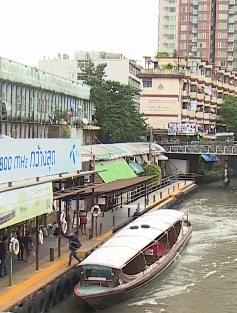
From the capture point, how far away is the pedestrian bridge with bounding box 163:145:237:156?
228 feet

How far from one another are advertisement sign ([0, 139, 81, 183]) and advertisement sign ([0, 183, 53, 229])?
741mm

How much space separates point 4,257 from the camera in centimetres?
2042

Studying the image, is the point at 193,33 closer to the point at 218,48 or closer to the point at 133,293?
the point at 218,48

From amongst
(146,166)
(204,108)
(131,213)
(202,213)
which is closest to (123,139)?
(146,166)

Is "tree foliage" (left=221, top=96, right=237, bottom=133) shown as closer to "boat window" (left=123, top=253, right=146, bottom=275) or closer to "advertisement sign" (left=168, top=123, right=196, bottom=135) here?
"advertisement sign" (left=168, top=123, right=196, bottom=135)

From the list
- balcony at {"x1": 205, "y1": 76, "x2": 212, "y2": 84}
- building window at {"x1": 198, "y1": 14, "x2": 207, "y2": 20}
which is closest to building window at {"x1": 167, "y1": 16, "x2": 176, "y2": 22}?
building window at {"x1": 198, "y1": 14, "x2": 207, "y2": 20}

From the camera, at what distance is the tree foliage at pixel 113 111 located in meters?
63.3

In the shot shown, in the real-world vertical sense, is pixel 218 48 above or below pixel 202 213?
above

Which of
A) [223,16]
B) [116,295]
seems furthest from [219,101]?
[116,295]

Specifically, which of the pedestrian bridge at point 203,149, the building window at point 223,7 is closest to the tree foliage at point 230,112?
the pedestrian bridge at point 203,149

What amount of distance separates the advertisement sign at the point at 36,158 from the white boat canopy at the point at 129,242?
3728 mm

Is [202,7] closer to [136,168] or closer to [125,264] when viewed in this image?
[136,168]

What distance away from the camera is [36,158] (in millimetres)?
22188

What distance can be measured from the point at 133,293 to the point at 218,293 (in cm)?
387
